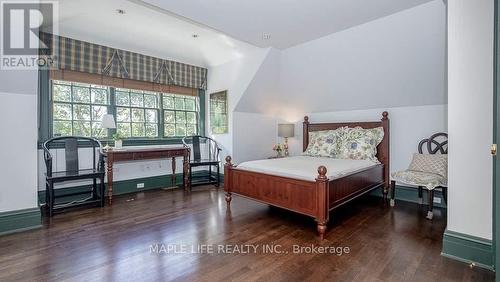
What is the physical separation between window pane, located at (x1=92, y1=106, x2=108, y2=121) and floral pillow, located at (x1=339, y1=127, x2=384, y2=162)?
12.9ft

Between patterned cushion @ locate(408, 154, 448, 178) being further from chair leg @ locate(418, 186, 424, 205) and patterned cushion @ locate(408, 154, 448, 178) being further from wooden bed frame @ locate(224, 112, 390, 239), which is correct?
wooden bed frame @ locate(224, 112, 390, 239)

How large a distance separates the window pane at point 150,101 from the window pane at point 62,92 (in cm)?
117

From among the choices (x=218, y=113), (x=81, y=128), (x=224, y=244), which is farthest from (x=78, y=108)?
(x=224, y=244)

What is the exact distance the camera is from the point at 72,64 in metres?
3.61

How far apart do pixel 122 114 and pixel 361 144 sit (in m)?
3.99

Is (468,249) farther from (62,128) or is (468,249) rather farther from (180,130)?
(62,128)

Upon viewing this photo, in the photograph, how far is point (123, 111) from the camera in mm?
4309

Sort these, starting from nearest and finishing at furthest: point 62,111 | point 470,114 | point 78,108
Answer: point 470,114, point 62,111, point 78,108

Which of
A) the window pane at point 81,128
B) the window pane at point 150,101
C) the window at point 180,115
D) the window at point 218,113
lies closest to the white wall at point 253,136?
the window at point 218,113

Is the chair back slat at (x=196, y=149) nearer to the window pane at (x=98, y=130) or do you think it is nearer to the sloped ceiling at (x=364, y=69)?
the sloped ceiling at (x=364, y=69)

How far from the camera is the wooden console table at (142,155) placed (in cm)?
362

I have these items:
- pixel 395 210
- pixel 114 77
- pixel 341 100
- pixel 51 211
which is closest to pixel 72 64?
pixel 114 77

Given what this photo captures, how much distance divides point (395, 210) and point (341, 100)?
1.92 metres

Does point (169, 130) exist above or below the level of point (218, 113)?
below
